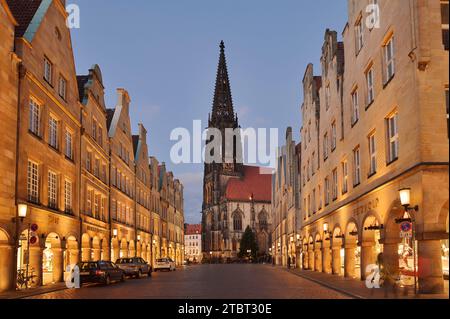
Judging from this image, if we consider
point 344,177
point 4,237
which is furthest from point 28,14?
point 344,177

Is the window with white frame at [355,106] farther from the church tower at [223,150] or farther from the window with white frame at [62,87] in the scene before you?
the church tower at [223,150]

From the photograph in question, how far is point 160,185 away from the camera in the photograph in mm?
85062

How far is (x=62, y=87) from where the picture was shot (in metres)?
35.1

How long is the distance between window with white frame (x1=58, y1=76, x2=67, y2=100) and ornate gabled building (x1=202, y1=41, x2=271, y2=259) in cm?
10334

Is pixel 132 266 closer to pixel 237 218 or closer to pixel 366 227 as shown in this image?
pixel 366 227

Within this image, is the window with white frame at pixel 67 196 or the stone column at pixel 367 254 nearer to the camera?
the stone column at pixel 367 254

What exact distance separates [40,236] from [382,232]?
52.2 ft

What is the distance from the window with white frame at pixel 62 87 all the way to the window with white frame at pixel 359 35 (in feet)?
54.0

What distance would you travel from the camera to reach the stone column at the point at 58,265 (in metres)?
32.6

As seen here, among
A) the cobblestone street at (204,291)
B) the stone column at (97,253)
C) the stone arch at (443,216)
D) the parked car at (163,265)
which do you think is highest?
the stone arch at (443,216)

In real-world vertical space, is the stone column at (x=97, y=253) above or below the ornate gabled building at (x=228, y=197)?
below

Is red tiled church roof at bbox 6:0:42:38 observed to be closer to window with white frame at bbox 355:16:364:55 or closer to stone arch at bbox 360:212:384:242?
window with white frame at bbox 355:16:364:55

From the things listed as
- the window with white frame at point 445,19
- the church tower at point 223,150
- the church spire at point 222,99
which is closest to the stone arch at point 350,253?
the window with white frame at point 445,19
